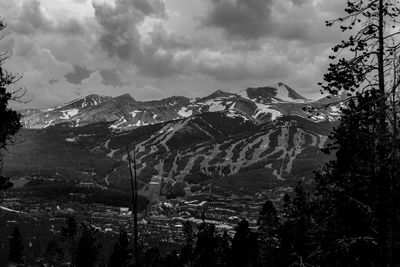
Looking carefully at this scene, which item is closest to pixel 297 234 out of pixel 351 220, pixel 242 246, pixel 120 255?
pixel 351 220

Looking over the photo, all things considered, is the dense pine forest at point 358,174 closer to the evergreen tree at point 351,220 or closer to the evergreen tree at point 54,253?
the evergreen tree at point 351,220

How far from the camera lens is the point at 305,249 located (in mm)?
48000

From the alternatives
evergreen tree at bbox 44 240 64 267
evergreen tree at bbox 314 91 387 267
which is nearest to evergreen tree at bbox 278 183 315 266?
evergreen tree at bbox 314 91 387 267

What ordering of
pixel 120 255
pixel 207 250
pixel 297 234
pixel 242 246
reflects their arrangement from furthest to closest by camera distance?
pixel 120 255 < pixel 207 250 < pixel 242 246 < pixel 297 234

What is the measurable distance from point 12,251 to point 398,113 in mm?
152388

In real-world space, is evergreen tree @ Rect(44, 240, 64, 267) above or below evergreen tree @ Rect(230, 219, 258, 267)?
below

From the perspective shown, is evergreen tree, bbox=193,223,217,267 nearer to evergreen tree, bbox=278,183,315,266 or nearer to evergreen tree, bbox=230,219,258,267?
evergreen tree, bbox=230,219,258,267

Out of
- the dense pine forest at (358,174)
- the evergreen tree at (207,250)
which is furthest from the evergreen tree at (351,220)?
the evergreen tree at (207,250)

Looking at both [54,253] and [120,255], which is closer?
[120,255]

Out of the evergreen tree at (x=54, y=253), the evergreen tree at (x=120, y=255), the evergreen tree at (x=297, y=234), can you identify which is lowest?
the evergreen tree at (x=54, y=253)

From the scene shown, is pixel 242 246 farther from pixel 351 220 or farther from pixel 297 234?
pixel 351 220

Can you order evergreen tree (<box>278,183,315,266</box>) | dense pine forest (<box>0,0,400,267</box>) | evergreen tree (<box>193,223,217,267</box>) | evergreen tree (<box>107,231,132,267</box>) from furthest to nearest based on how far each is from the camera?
1. evergreen tree (<box>107,231,132,267</box>)
2. evergreen tree (<box>193,223,217,267</box>)
3. evergreen tree (<box>278,183,315,266</box>)
4. dense pine forest (<box>0,0,400,267</box>)

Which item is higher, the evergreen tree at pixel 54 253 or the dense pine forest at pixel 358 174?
the dense pine forest at pixel 358 174

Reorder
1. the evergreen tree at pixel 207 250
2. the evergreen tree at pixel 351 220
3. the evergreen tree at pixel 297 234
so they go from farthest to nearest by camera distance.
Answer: the evergreen tree at pixel 207 250 < the evergreen tree at pixel 297 234 < the evergreen tree at pixel 351 220
